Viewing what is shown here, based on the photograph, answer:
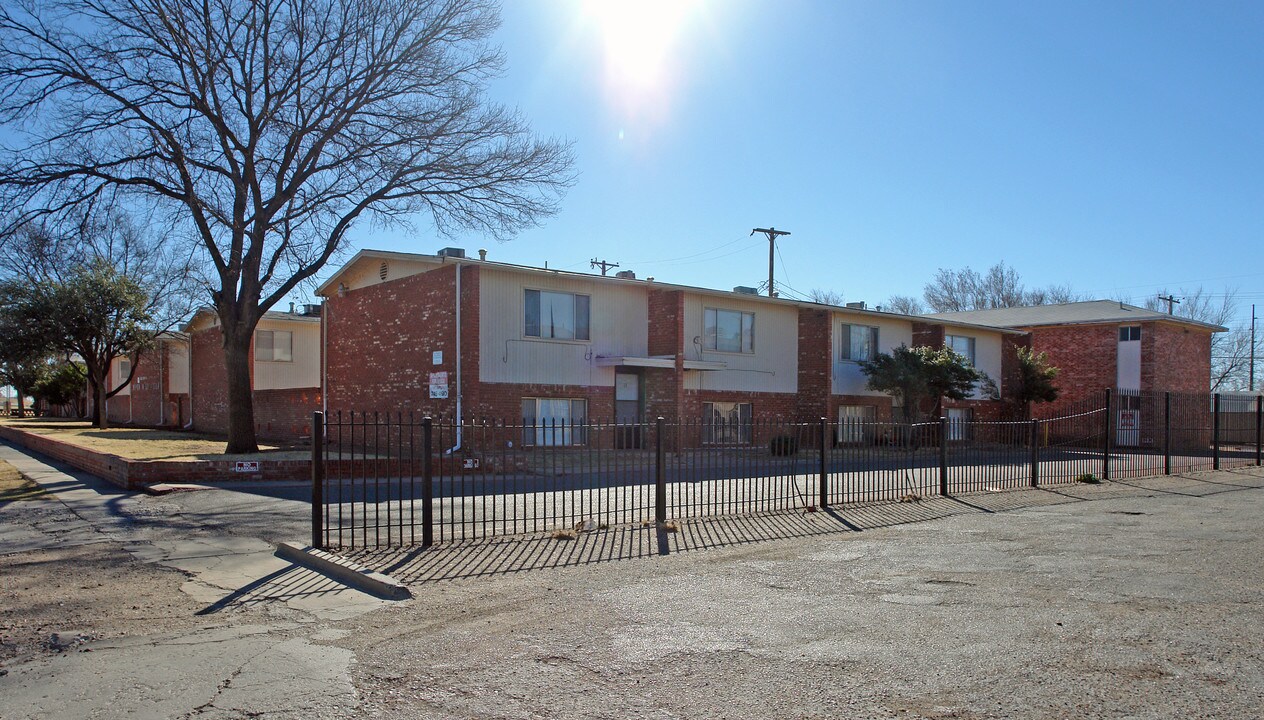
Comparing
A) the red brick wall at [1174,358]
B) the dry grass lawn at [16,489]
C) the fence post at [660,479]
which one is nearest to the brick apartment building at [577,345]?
the dry grass lawn at [16,489]

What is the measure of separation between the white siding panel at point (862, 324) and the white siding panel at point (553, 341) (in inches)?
301

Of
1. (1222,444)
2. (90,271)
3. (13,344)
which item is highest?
(90,271)

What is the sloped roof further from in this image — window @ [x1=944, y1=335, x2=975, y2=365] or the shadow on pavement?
the shadow on pavement

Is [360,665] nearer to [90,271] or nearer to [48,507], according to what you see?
[48,507]

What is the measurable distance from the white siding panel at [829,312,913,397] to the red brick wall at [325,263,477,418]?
42.8 feet

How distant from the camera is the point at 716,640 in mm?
6156

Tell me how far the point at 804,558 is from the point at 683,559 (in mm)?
1260

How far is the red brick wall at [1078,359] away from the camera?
3628cm

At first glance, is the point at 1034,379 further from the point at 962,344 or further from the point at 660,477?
the point at 660,477

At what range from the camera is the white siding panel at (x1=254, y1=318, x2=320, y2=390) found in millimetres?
36750

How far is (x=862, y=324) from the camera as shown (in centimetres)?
3216

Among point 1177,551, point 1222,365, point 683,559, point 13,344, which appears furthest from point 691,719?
point 1222,365

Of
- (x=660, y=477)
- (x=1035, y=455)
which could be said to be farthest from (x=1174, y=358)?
(x=660, y=477)

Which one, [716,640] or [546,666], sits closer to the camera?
[546,666]
